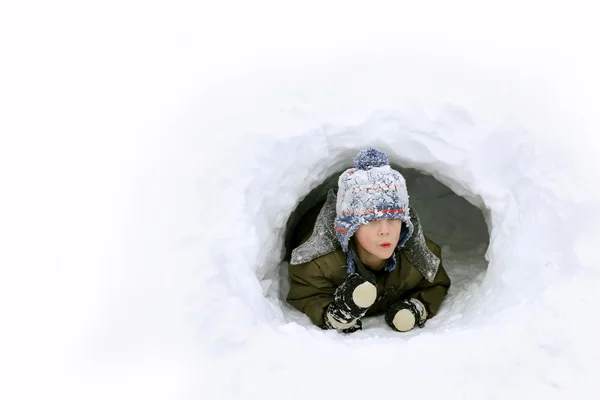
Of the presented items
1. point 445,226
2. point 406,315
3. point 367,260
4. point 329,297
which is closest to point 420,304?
point 406,315

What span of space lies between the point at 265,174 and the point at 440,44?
110cm

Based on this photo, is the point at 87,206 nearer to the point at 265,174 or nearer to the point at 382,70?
the point at 265,174

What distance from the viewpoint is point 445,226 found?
371cm

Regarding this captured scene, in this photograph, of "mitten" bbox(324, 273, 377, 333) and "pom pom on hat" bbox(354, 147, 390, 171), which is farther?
"pom pom on hat" bbox(354, 147, 390, 171)

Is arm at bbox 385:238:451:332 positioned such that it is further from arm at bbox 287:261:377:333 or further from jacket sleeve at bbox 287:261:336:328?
jacket sleeve at bbox 287:261:336:328

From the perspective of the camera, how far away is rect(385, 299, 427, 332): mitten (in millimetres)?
2377

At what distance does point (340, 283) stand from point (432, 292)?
1.56ft

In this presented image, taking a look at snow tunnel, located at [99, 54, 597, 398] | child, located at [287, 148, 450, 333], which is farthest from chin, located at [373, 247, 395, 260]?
snow tunnel, located at [99, 54, 597, 398]

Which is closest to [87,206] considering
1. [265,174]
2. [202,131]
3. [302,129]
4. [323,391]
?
[202,131]

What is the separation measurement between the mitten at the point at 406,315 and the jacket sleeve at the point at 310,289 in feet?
1.00

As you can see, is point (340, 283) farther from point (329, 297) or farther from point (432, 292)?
point (432, 292)

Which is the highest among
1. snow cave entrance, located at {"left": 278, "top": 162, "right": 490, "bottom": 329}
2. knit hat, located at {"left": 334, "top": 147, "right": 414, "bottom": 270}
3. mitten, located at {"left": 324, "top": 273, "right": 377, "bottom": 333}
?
knit hat, located at {"left": 334, "top": 147, "right": 414, "bottom": 270}

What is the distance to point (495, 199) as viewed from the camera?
226 centimetres

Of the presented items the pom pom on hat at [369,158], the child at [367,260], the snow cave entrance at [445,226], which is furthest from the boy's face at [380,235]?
the snow cave entrance at [445,226]
